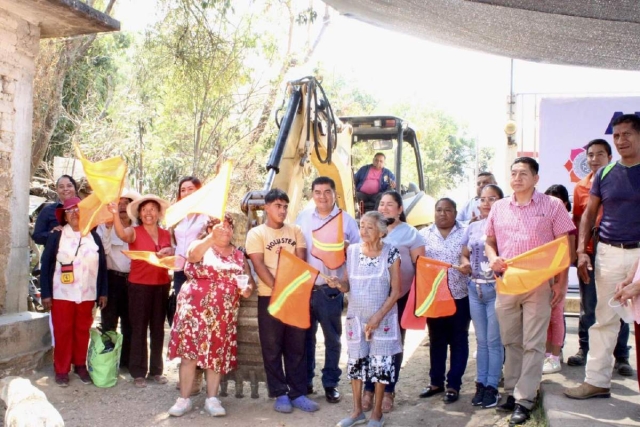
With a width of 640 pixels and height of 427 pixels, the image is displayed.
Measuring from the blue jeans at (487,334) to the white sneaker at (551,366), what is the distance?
1.69ft

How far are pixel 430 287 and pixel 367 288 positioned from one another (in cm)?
56


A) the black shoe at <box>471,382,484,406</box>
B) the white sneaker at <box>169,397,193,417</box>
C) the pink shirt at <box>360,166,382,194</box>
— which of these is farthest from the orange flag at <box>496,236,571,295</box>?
the pink shirt at <box>360,166,382,194</box>

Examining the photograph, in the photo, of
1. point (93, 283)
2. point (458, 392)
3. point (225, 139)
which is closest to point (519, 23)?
point (458, 392)

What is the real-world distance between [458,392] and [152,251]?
9.87 feet

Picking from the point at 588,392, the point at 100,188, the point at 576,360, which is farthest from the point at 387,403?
the point at 100,188

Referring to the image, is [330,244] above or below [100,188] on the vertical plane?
below

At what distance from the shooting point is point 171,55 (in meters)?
11.1

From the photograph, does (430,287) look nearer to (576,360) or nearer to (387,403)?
(387,403)

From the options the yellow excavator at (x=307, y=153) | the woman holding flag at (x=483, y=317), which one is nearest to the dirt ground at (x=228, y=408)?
the woman holding flag at (x=483, y=317)

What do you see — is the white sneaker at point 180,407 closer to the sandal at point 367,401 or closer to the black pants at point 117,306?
the black pants at point 117,306

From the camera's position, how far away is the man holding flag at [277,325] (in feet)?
17.4

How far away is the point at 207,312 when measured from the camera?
525 cm

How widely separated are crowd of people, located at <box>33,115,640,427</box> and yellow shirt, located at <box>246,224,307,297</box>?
0.01m

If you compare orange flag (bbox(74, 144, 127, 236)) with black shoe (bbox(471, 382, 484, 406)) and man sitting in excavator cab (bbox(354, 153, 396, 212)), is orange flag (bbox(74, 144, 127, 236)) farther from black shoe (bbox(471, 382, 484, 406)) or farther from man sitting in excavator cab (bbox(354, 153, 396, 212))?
man sitting in excavator cab (bbox(354, 153, 396, 212))
